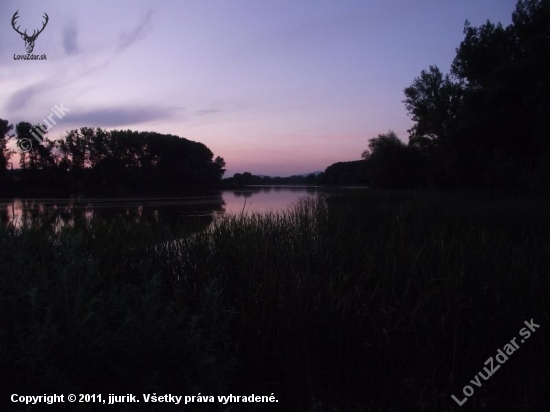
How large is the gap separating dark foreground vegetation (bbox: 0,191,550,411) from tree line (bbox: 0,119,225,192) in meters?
34.0

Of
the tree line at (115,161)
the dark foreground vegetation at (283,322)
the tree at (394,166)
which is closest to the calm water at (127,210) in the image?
the dark foreground vegetation at (283,322)

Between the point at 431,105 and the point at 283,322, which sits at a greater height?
the point at 431,105

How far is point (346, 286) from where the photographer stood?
185 inches

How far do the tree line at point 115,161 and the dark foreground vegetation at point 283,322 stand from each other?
3400 centimetres

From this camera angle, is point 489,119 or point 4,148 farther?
point 4,148

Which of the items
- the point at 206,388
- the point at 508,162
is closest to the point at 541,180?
the point at 508,162

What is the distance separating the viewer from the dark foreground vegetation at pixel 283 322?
259cm

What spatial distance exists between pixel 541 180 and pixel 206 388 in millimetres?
17533

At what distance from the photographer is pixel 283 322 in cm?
419

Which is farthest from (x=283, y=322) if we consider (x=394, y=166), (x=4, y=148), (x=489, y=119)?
(x=4, y=148)

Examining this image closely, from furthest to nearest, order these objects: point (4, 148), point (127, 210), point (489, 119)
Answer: point (4, 148) < point (489, 119) < point (127, 210)

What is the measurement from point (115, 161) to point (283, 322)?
134ft

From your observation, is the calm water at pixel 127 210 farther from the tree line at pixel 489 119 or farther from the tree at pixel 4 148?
the tree at pixel 4 148

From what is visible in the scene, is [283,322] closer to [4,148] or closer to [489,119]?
[489,119]
